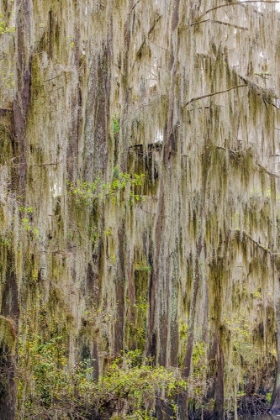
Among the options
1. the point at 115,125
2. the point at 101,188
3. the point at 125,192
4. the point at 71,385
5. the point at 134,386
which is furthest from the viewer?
the point at 115,125

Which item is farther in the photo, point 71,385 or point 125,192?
point 125,192

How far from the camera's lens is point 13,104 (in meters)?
7.62

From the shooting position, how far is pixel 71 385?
8570 mm

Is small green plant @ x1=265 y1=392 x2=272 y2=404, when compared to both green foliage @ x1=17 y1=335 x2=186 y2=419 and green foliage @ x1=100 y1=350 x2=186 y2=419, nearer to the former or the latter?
green foliage @ x1=17 y1=335 x2=186 y2=419

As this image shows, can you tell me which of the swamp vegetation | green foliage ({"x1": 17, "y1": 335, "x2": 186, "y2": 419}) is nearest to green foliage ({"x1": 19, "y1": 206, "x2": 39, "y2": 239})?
the swamp vegetation

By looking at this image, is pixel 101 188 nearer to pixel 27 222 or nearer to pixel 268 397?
pixel 27 222

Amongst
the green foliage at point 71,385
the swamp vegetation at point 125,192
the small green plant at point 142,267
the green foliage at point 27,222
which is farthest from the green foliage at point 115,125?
the green foliage at point 27,222

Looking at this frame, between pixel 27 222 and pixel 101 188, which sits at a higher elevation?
pixel 101 188

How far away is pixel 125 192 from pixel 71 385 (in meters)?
3.54

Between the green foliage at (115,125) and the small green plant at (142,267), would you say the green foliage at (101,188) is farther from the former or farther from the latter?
the small green plant at (142,267)

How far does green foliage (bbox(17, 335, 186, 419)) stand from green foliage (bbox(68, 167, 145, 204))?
6.59 ft

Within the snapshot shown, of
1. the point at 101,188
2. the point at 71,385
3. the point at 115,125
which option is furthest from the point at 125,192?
the point at 71,385

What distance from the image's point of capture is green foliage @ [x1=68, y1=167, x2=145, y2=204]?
9617 mm

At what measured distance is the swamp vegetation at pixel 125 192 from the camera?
7727 mm
